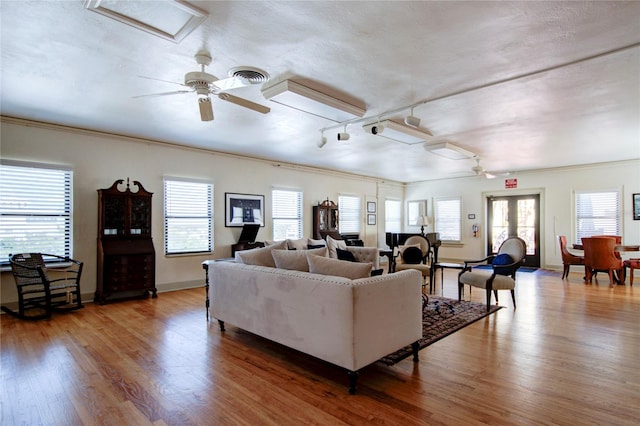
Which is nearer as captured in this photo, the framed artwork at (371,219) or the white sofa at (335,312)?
the white sofa at (335,312)

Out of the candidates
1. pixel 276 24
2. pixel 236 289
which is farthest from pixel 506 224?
pixel 276 24

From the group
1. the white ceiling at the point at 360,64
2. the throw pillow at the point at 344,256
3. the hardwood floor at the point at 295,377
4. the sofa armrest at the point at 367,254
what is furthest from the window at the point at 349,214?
the hardwood floor at the point at 295,377

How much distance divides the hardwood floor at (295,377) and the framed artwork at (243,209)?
307 centimetres

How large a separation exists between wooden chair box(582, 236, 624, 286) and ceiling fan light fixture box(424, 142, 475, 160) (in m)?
2.87

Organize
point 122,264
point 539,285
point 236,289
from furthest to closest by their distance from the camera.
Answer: point 539,285 → point 122,264 → point 236,289

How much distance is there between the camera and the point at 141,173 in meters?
5.91

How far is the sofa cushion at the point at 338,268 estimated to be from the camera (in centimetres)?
271

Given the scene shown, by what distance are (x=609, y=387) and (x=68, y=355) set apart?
14.9ft

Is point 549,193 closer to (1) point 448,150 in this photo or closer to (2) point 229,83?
(1) point 448,150

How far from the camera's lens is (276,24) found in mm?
2455

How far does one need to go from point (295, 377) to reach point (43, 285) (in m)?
4.06

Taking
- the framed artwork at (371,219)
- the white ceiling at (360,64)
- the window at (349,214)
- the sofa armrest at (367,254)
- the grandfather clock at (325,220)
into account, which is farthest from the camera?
the framed artwork at (371,219)

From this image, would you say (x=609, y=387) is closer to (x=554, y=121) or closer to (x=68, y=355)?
(x=554, y=121)

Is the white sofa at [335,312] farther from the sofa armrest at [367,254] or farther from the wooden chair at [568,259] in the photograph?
the wooden chair at [568,259]
